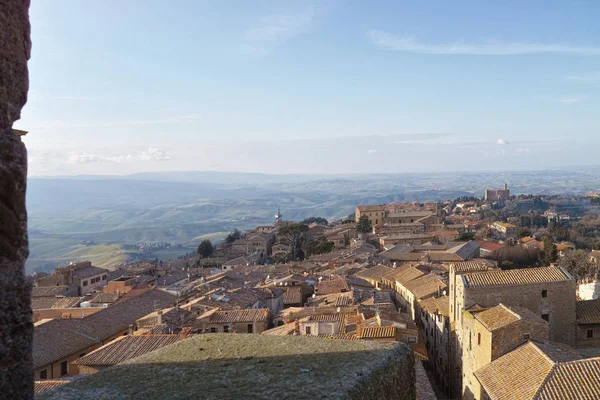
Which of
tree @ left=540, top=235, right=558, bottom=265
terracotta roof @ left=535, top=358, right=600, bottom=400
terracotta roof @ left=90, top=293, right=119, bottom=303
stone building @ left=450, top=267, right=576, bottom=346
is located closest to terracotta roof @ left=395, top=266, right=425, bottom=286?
stone building @ left=450, top=267, right=576, bottom=346

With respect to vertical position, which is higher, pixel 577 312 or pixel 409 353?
pixel 409 353

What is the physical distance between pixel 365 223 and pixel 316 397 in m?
76.3

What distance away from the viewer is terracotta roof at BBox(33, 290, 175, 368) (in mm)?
20864

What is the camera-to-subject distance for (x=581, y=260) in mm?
41875

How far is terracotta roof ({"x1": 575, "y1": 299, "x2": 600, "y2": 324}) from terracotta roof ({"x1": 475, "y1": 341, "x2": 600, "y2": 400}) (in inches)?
134

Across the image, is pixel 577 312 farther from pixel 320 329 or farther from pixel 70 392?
pixel 70 392

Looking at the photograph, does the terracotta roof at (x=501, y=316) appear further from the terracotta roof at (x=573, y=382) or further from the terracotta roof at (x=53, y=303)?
the terracotta roof at (x=53, y=303)

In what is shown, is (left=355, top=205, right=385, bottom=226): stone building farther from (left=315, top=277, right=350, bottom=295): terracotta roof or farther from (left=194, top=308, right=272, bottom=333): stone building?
(left=194, top=308, right=272, bottom=333): stone building

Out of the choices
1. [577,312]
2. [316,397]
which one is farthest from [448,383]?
[316,397]

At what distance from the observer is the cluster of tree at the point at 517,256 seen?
47.9 m

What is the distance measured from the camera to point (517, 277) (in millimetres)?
19828

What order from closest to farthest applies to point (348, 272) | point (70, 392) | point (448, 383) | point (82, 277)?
point (70, 392) < point (448, 383) < point (348, 272) < point (82, 277)

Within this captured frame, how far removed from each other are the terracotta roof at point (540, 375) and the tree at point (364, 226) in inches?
2461

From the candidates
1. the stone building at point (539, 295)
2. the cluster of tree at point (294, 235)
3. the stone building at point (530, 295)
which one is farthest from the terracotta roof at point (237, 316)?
the cluster of tree at point (294, 235)
